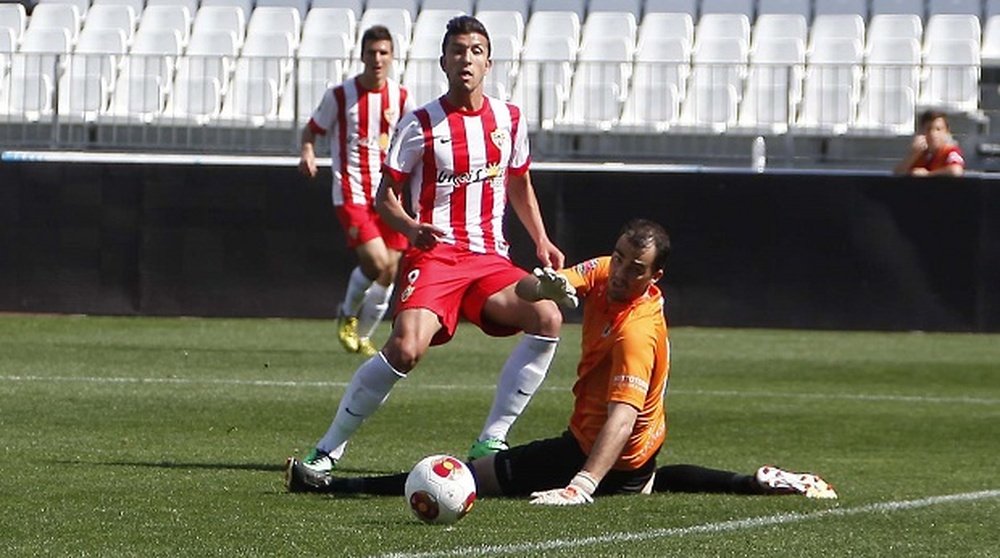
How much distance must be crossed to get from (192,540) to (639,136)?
15.3 meters

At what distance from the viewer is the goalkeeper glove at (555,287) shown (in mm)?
7961

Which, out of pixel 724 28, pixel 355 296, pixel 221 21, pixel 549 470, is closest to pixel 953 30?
pixel 724 28

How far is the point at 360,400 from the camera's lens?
8.83 meters

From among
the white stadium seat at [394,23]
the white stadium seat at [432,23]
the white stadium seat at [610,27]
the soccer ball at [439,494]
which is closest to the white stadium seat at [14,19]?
the white stadium seat at [394,23]

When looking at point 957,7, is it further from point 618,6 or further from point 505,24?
point 505,24

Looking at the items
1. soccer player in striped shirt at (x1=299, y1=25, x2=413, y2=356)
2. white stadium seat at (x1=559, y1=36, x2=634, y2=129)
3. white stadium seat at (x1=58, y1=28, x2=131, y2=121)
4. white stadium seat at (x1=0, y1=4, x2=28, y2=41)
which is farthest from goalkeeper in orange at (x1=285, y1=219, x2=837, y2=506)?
white stadium seat at (x1=0, y1=4, x2=28, y2=41)

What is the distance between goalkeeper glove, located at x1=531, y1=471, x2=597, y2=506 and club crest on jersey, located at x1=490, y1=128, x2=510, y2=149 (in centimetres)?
207

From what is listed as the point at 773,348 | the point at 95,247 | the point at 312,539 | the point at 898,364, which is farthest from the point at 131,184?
the point at 312,539

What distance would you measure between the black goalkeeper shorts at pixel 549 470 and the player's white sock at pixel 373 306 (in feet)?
24.8

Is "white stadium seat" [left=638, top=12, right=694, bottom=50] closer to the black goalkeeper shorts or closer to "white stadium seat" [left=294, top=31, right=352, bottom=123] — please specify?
"white stadium seat" [left=294, top=31, right=352, bottom=123]

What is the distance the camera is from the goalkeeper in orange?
799cm

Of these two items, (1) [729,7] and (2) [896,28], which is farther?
(1) [729,7]

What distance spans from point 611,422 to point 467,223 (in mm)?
1762

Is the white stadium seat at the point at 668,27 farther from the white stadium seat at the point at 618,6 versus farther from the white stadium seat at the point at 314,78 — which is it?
the white stadium seat at the point at 314,78
